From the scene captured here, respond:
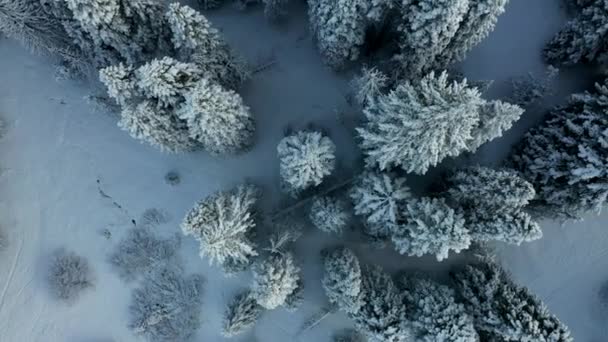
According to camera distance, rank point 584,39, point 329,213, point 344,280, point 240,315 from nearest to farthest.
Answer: point 344,280 → point 329,213 → point 584,39 → point 240,315

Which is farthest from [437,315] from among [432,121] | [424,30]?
[424,30]

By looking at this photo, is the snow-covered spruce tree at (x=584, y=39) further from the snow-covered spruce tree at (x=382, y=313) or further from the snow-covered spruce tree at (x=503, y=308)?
the snow-covered spruce tree at (x=382, y=313)

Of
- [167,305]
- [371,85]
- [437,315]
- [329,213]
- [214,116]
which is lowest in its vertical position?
[167,305]

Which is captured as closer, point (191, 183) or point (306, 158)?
point (306, 158)

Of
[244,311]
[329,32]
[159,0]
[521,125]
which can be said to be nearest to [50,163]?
[159,0]

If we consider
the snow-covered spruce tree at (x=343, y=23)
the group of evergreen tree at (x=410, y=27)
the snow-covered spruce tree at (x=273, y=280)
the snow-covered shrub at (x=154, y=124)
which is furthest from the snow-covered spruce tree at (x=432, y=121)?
the snow-covered shrub at (x=154, y=124)

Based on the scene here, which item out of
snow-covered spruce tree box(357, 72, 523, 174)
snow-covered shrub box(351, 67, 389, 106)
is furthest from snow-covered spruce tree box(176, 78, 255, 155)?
snow-covered spruce tree box(357, 72, 523, 174)

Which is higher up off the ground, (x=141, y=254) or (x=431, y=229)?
(x=431, y=229)

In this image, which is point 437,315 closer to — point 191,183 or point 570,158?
point 570,158
